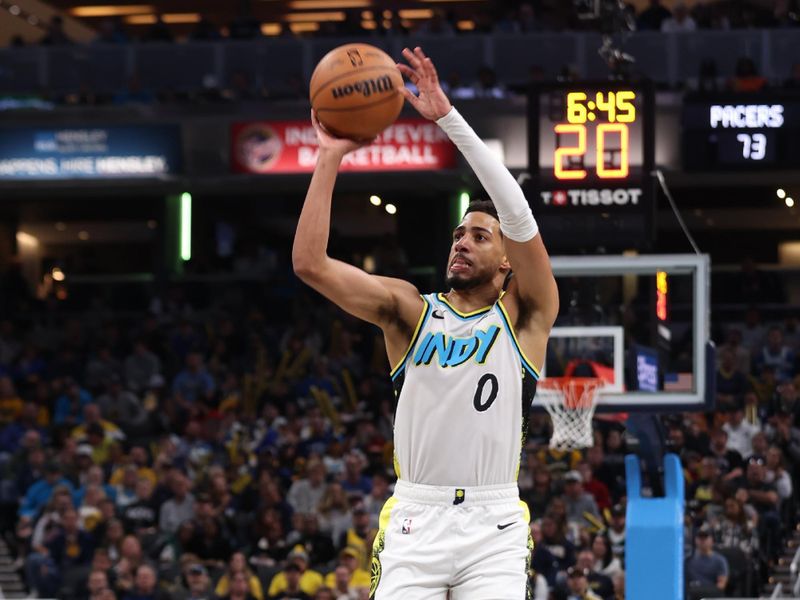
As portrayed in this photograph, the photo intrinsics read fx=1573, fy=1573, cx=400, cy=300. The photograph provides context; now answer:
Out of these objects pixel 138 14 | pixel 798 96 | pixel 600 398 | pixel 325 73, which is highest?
pixel 138 14

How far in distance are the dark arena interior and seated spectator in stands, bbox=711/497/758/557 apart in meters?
0.03

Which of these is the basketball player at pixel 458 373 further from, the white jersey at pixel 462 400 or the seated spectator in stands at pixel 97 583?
the seated spectator in stands at pixel 97 583

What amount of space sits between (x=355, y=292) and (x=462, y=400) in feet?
1.83

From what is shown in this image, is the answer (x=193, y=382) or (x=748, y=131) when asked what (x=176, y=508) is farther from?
(x=748, y=131)

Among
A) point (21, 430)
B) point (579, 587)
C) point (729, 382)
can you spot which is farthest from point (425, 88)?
point (21, 430)

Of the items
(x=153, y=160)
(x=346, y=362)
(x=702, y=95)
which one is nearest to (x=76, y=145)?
(x=153, y=160)

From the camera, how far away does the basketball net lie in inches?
419

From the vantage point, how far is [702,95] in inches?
672

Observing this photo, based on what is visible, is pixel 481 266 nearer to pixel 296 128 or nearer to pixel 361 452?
pixel 361 452

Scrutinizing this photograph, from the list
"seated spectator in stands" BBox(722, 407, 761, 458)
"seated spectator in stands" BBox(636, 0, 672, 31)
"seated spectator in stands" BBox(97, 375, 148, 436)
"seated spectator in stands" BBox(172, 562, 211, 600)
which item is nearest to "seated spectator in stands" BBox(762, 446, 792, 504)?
"seated spectator in stands" BBox(722, 407, 761, 458)

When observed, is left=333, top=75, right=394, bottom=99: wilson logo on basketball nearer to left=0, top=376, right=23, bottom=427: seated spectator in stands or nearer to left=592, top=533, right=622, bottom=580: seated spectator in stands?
left=592, top=533, right=622, bottom=580: seated spectator in stands

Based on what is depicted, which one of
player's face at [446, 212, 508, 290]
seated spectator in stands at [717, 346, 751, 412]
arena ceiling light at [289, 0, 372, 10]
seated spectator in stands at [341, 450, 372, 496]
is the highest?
arena ceiling light at [289, 0, 372, 10]

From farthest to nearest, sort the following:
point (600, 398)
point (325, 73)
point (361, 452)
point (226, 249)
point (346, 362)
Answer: point (226, 249), point (346, 362), point (361, 452), point (600, 398), point (325, 73)

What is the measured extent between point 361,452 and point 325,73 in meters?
12.0
